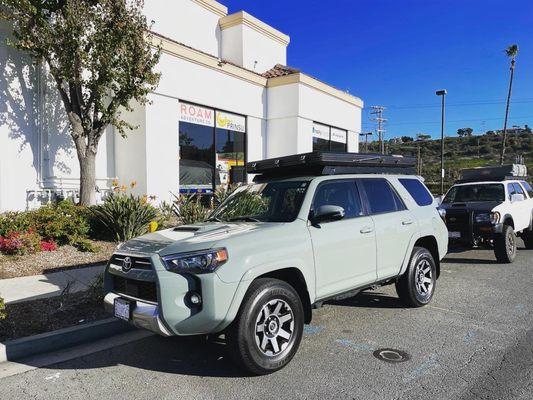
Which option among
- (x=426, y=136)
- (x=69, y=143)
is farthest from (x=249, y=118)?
(x=426, y=136)

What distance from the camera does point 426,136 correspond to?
93000 millimetres

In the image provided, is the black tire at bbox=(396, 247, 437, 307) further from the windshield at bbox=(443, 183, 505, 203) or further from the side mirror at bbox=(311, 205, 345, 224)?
the windshield at bbox=(443, 183, 505, 203)

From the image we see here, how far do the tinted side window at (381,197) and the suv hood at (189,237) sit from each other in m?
1.60

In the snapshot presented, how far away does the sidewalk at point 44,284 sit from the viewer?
6.07 meters

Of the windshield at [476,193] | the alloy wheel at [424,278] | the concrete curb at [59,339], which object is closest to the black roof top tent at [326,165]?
the alloy wheel at [424,278]

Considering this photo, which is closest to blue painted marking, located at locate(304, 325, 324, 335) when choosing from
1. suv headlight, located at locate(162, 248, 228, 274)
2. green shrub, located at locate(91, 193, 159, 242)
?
suv headlight, located at locate(162, 248, 228, 274)

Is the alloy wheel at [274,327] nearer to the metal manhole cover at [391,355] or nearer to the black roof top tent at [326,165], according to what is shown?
the metal manhole cover at [391,355]

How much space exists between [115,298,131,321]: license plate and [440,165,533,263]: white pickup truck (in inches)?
255

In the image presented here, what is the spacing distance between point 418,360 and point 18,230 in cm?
739

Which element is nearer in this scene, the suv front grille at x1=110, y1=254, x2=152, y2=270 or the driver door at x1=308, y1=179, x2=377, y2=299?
the suv front grille at x1=110, y1=254, x2=152, y2=270

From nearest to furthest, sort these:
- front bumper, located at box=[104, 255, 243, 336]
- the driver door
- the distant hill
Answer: front bumper, located at box=[104, 255, 243, 336] → the driver door → the distant hill

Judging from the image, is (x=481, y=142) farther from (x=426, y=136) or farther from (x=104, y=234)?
(x=104, y=234)

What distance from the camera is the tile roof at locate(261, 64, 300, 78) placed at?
16578mm

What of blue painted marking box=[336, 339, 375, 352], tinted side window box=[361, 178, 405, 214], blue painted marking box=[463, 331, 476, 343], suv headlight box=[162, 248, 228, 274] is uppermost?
tinted side window box=[361, 178, 405, 214]
